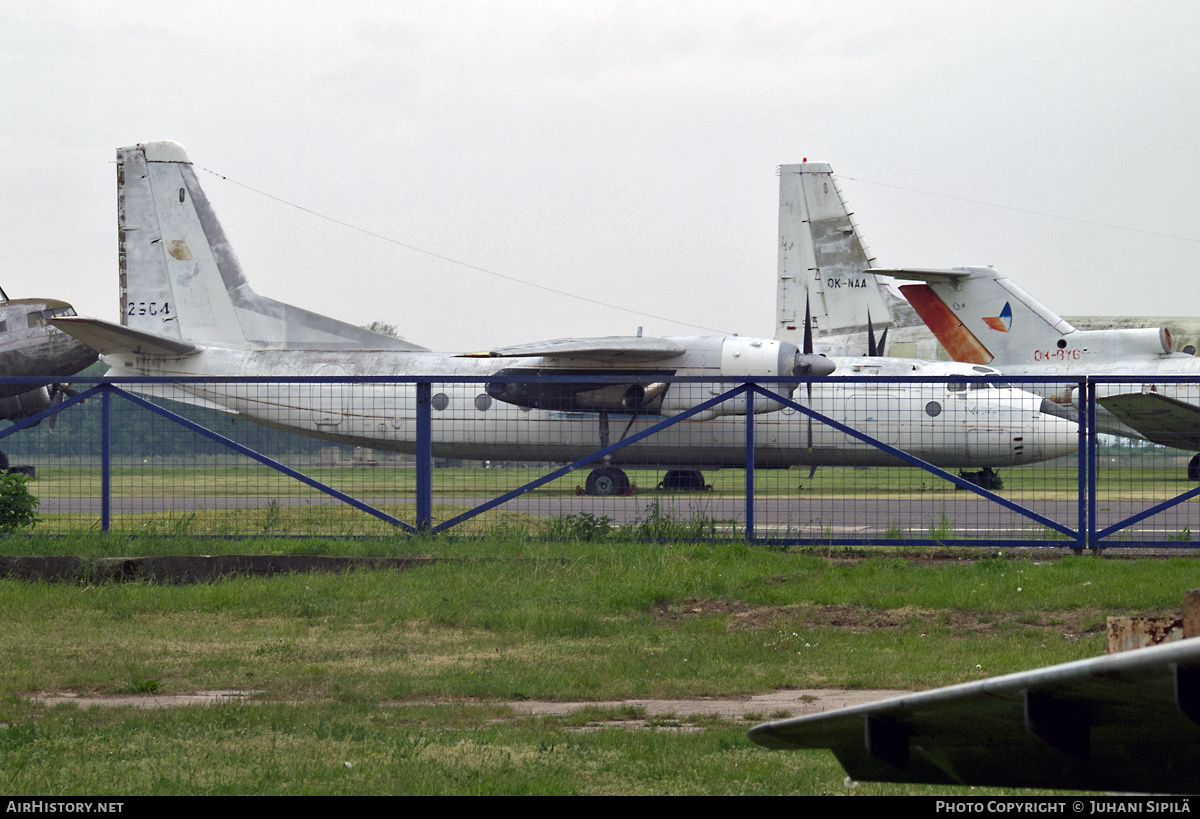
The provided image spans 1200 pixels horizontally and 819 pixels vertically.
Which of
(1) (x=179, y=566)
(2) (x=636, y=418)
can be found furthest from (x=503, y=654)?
(2) (x=636, y=418)

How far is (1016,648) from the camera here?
7488 mm

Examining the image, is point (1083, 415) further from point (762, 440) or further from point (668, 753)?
point (668, 753)

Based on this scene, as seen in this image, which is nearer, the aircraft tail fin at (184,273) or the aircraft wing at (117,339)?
the aircraft wing at (117,339)

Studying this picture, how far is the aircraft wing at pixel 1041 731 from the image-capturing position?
169 centimetres

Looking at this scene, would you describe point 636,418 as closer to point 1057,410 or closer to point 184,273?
point 1057,410

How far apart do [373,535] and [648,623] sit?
164 inches

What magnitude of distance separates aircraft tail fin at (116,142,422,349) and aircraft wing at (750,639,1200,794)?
2309 centimetres

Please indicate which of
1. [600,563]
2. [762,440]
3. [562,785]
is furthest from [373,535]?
[562,785]

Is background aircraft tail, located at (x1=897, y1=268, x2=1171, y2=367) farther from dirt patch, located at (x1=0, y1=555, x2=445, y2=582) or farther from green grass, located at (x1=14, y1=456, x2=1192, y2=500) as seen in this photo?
dirt patch, located at (x1=0, y1=555, x2=445, y2=582)

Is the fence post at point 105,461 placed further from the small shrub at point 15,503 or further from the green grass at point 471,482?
the small shrub at point 15,503

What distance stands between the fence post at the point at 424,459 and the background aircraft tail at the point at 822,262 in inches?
851

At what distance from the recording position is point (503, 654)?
299 inches

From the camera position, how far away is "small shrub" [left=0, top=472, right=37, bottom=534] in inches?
468

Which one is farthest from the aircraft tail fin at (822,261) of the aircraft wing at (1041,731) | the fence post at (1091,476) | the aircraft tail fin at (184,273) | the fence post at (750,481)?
the aircraft wing at (1041,731)
